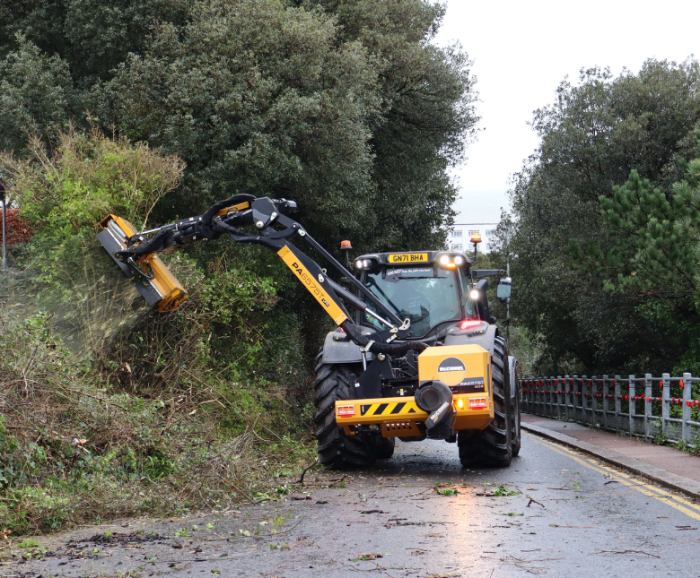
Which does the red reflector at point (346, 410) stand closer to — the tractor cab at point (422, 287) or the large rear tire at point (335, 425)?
the large rear tire at point (335, 425)

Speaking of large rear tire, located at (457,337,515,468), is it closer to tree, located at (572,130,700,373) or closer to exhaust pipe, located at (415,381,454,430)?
exhaust pipe, located at (415,381,454,430)

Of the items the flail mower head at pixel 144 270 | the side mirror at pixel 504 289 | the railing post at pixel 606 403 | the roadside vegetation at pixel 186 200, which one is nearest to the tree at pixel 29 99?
the roadside vegetation at pixel 186 200

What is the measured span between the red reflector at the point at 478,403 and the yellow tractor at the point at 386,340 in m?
0.02

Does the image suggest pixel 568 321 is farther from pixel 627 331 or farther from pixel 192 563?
pixel 192 563

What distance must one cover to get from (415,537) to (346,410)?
3894 millimetres

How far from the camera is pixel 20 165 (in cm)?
1338

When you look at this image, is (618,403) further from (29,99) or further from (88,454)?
(29,99)

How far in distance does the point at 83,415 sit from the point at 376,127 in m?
16.6

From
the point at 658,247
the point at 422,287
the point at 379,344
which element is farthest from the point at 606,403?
the point at 379,344

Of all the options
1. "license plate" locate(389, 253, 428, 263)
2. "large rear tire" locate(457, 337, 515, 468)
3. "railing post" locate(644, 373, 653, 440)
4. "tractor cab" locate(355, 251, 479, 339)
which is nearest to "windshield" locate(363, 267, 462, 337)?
"tractor cab" locate(355, 251, 479, 339)

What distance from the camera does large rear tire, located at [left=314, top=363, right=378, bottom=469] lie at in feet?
35.9

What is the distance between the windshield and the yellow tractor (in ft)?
0.05

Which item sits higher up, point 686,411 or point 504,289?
point 504,289

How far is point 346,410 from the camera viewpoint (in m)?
10.4
